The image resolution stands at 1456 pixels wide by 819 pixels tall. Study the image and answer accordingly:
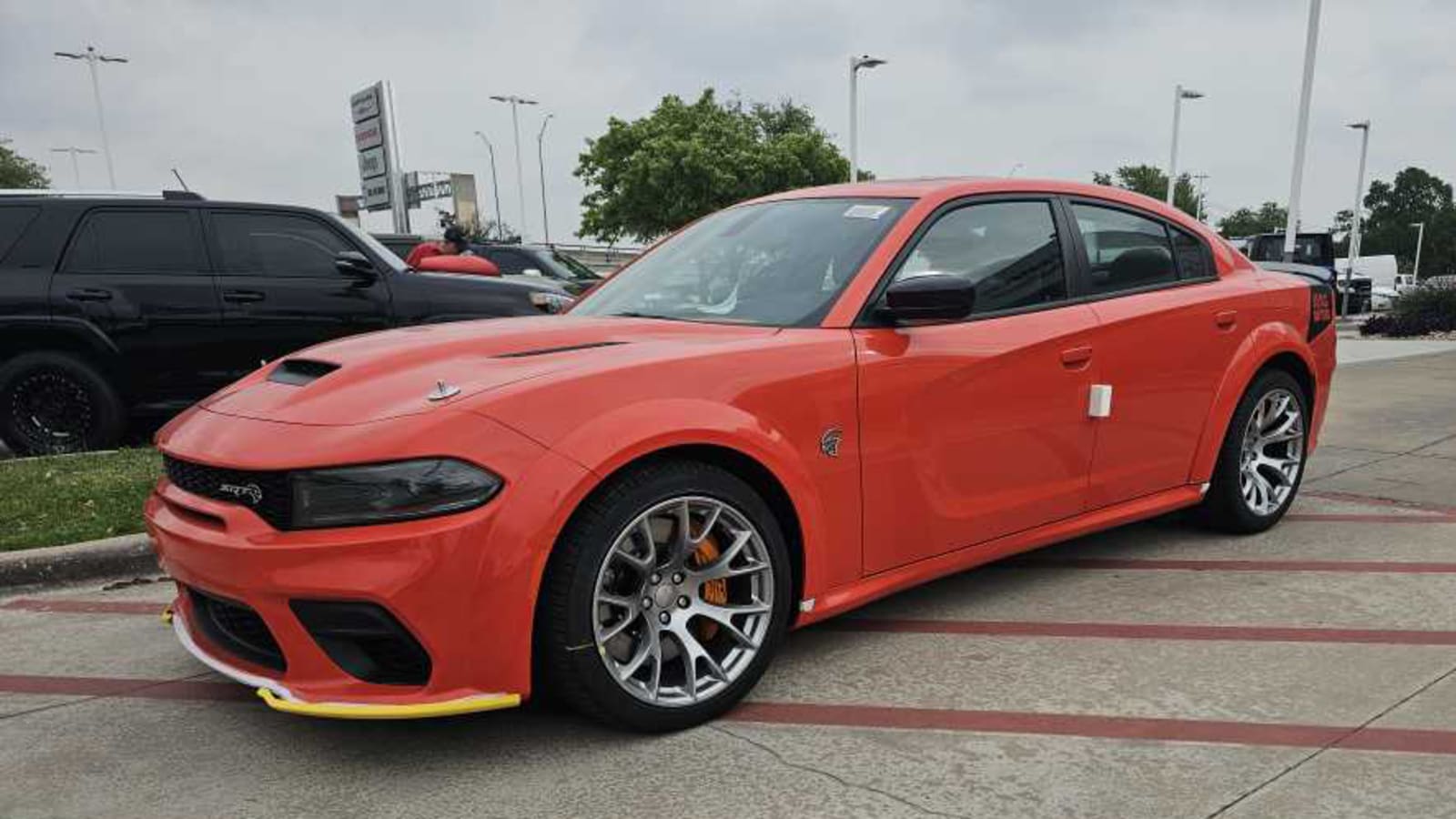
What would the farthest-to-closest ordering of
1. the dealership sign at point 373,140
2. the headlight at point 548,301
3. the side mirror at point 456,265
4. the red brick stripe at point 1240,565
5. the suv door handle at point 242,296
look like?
the dealership sign at point 373,140, the suv door handle at point 242,296, the side mirror at point 456,265, the headlight at point 548,301, the red brick stripe at point 1240,565

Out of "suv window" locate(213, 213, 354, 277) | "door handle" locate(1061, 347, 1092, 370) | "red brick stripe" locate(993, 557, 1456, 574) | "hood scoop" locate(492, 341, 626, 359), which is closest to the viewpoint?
"hood scoop" locate(492, 341, 626, 359)

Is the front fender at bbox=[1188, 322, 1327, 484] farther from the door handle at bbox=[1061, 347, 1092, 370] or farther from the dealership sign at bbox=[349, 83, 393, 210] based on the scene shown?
the dealership sign at bbox=[349, 83, 393, 210]

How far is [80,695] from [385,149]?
51.3ft

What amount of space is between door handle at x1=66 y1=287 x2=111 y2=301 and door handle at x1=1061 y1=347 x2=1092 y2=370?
5626 millimetres

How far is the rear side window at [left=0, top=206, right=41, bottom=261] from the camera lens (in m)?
6.32

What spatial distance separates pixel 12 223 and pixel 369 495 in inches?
210

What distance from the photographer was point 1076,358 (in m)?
3.80

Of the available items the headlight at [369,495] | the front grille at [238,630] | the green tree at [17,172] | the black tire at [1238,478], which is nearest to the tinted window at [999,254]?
the black tire at [1238,478]

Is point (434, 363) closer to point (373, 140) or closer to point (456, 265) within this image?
point (456, 265)

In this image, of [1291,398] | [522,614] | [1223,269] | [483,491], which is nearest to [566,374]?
[483,491]

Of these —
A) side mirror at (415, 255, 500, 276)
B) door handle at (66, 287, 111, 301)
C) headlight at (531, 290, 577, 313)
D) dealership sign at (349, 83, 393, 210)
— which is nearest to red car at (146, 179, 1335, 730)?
headlight at (531, 290, 577, 313)

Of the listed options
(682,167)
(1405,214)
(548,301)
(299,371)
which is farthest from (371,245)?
(1405,214)

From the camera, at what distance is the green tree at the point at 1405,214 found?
102 meters

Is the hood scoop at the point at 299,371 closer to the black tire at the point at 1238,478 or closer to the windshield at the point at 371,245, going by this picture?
the black tire at the point at 1238,478
